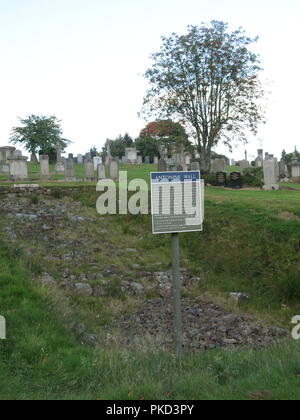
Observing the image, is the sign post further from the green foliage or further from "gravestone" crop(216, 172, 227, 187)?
"gravestone" crop(216, 172, 227, 187)

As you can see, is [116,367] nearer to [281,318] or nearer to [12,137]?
[281,318]

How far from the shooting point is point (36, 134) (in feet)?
173

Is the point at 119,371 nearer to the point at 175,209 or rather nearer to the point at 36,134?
the point at 175,209

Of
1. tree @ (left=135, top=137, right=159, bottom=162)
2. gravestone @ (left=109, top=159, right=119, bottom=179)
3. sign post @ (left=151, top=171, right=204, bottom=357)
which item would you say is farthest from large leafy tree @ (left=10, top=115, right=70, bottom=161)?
sign post @ (left=151, top=171, right=204, bottom=357)

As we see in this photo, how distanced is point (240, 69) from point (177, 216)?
27176 mm

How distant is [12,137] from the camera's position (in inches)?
2141

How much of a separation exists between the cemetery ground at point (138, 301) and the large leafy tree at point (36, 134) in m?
36.2

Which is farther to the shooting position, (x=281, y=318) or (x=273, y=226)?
(x=273, y=226)

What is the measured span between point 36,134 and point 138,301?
46238mm

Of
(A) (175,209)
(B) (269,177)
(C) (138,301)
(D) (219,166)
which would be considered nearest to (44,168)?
(D) (219,166)

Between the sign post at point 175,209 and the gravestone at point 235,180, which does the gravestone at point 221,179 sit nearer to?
the gravestone at point 235,180

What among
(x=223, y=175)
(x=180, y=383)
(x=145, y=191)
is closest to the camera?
(x=180, y=383)

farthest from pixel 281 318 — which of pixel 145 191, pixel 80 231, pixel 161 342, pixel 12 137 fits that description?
pixel 12 137

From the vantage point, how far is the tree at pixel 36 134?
5250 cm
